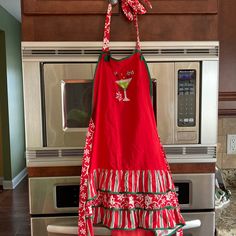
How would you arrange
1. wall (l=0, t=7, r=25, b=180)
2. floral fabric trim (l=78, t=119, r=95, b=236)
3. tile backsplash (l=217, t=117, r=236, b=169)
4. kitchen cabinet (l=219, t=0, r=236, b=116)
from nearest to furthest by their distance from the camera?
1. floral fabric trim (l=78, t=119, r=95, b=236)
2. kitchen cabinet (l=219, t=0, r=236, b=116)
3. tile backsplash (l=217, t=117, r=236, b=169)
4. wall (l=0, t=7, r=25, b=180)

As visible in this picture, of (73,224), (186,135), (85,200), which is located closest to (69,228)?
(73,224)

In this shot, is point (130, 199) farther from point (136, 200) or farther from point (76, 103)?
point (76, 103)

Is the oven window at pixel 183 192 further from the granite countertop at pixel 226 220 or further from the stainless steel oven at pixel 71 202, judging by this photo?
the granite countertop at pixel 226 220

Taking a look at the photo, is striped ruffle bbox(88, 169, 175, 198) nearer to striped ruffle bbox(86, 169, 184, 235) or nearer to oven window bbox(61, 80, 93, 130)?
striped ruffle bbox(86, 169, 184, 235)

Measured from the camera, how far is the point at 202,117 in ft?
3.45

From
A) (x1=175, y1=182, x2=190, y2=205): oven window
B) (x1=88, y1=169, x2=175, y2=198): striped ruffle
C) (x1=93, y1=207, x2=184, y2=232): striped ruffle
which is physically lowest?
(x1=93, y1=207, x2=184, y2=232): striped ruffle

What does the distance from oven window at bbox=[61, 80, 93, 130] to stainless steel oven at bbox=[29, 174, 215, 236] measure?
0.20 metres

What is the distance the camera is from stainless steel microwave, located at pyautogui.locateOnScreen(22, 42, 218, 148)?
39.9 inches

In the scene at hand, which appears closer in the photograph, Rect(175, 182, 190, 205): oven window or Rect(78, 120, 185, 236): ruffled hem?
Rect(78, 120, 185, 236): ruffled hem

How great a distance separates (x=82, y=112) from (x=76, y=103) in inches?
1.5

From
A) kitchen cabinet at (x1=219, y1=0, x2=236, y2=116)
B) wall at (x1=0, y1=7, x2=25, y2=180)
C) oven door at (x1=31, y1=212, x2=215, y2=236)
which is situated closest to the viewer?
oven door at (x1=31, y1=212, x2=215, y2=236)

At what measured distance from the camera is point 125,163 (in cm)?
96

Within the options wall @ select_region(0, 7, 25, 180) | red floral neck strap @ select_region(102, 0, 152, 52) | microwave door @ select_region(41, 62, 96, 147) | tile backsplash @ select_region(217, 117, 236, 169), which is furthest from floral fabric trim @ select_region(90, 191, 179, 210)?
wall @ select_region(0, 7, 25, 180)

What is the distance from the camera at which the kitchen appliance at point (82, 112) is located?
1.02m
